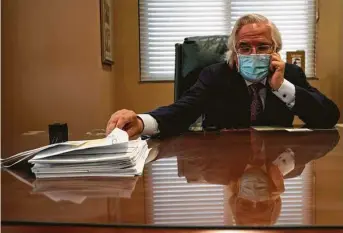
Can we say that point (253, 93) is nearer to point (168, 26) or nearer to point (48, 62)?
point (48, 62)

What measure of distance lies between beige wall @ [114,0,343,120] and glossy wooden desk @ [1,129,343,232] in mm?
2952

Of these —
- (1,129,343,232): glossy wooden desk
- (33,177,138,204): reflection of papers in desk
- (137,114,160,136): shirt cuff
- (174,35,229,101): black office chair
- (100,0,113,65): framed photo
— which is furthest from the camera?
(100,0,113,65): framed photo

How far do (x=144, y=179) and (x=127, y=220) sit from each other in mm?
278

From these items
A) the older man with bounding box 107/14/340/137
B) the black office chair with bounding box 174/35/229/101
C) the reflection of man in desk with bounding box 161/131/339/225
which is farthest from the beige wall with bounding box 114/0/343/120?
the reflection of man in desk with bounding box 161/131/339/225

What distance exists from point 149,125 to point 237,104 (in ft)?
1.82

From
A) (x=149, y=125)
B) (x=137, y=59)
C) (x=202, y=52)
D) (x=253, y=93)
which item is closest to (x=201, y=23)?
(x=137, y=59)

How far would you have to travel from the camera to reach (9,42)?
290 cm

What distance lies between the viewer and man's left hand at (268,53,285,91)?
186 cm

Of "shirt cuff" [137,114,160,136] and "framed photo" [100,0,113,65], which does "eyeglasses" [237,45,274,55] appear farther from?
"framed photo" [100,0,113,65]

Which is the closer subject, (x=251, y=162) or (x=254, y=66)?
(x=251, y=162)

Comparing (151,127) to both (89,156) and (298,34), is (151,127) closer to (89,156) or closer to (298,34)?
(89,156)

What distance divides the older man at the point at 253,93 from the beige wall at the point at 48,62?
3.78ft

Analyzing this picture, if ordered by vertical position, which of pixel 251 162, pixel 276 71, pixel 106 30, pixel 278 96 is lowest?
pixel 251 162

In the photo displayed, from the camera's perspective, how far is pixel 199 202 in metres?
0.68
